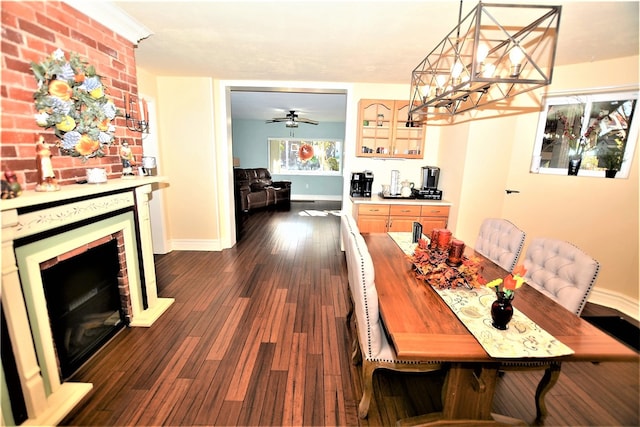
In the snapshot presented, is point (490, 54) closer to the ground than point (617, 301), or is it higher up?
higher up

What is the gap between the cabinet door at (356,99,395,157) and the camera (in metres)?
3.83

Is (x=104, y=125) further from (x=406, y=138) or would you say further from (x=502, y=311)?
(x=406, y=138)

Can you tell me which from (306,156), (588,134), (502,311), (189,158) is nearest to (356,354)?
(502,311)

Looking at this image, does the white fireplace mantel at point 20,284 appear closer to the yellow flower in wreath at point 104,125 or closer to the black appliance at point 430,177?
the yellow flower in wreath at point 104,125

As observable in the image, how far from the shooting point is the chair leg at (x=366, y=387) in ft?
4.98

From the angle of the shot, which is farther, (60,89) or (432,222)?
(432,222)

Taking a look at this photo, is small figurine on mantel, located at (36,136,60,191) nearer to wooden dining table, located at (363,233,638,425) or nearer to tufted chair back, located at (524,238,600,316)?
wooden dining table, located at (363,233,638,425)

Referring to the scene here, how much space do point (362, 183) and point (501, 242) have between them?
2121 mm

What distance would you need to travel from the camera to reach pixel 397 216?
3762mm

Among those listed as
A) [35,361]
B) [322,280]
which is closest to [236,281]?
[322,280]

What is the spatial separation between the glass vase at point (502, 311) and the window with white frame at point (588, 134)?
273 cm

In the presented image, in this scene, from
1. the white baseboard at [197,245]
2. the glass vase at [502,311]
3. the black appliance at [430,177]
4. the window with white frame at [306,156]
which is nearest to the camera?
the glass vase at [502,311]

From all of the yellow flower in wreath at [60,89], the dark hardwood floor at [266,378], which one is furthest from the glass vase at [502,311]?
the yellow flower in wreath at [60,89]

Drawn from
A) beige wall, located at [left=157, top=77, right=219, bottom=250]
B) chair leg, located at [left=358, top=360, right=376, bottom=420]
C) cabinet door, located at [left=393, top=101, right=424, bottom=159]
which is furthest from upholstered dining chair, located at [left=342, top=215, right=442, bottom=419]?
beige wall, located at [left=157, top=77, right=219, bottom=250]
